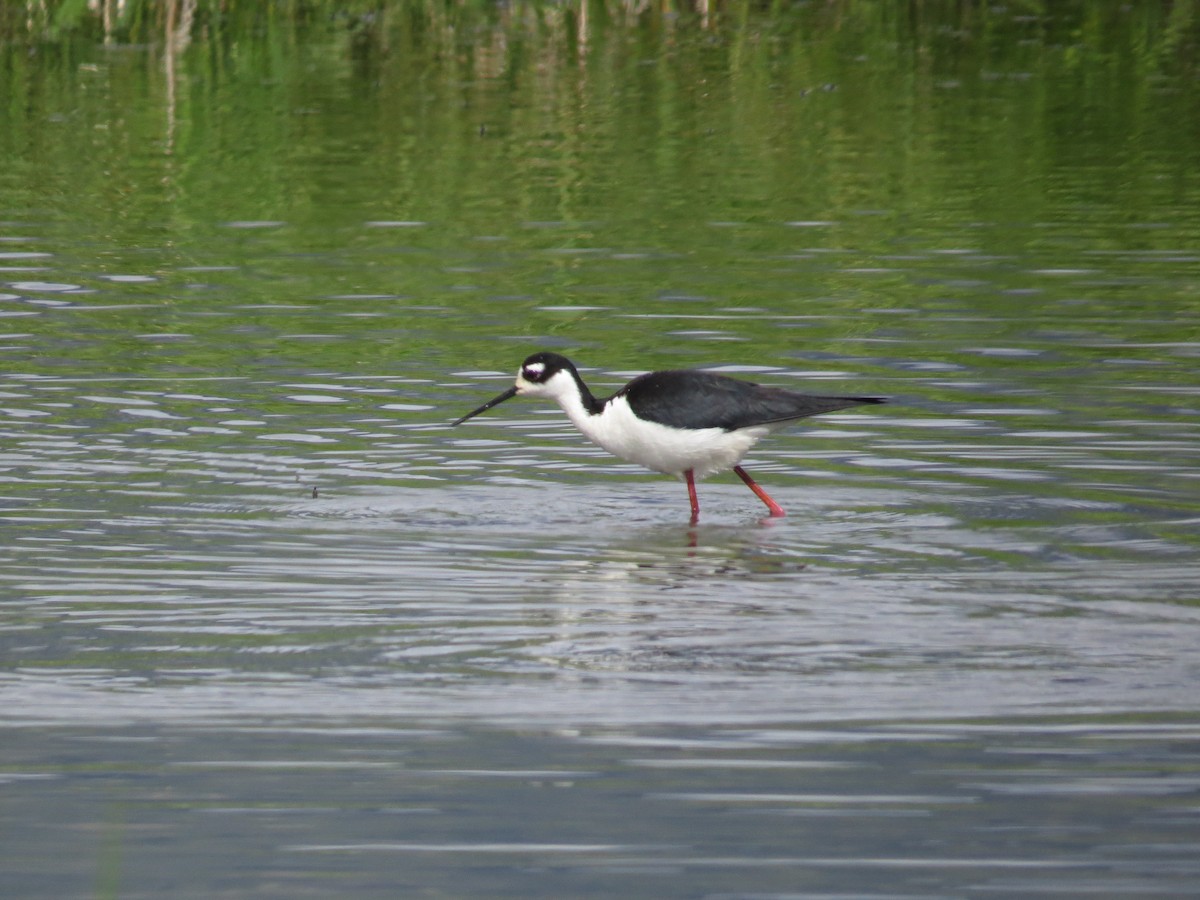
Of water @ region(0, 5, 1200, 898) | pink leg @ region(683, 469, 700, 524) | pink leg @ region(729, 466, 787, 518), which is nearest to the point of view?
water @ region(0, 5, 1200, 898)

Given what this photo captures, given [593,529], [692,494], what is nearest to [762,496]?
[692,494]

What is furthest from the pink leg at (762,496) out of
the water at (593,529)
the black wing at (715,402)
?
the black wing at (715,402)

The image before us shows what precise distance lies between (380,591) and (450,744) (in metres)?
2.29

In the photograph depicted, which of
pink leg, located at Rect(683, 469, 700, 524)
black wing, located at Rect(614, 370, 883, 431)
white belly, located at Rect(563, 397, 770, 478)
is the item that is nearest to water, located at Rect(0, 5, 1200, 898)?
pink leg, located at Rect(683, 469, 700, 524)

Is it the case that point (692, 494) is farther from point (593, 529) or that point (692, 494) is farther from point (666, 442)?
point (593, 529)

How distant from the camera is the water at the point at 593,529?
254 inches

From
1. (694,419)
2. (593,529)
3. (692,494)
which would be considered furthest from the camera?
(692,494)

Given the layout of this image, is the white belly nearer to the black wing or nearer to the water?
the black wing

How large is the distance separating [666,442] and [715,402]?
0.32m

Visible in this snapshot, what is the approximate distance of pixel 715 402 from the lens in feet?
36.9

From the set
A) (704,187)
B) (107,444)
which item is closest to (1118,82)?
(704,187)

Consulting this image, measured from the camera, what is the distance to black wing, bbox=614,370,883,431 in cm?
1118

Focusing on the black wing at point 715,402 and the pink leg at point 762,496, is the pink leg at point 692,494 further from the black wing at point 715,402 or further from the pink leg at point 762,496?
the black wing at point 715,402

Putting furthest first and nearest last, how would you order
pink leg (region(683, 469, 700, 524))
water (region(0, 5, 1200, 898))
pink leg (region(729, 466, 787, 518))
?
pink leg (region(683, 469, 700, 524)) → pink leg (region(729, 466, 787, 518)) → water (region(0, 5, 1200, 898))
